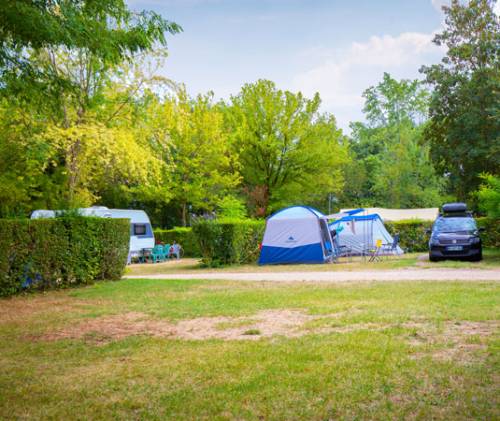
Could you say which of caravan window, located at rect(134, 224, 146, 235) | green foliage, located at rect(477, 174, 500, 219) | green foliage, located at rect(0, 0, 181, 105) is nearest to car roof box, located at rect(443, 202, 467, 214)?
green foliage, located at rect(477, 174, 500, 219)

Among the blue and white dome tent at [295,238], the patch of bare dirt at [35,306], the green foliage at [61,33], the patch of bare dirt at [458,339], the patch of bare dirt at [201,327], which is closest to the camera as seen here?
the patch of bare dirt at [458,339]

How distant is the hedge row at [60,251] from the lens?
10172 millimetres

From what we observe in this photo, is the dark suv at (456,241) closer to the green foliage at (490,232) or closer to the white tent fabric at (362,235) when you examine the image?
the white tent fabric at (362,235)

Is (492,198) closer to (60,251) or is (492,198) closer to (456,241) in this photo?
(456,241)

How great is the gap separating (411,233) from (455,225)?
20.0 ft

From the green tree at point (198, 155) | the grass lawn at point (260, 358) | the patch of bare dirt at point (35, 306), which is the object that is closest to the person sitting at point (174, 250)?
the green tree at point (198, 155)

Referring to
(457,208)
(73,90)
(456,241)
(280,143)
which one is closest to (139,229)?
(280,143)

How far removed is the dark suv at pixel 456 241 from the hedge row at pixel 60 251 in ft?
32.3

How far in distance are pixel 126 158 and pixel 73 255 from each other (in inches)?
328

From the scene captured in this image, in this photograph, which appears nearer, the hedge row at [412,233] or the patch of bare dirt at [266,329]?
the patch of bare dirt at [266,329]

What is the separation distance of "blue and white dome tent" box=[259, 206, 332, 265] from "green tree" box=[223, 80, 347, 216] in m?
10.8

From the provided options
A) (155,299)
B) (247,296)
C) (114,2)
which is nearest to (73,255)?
(155,299)

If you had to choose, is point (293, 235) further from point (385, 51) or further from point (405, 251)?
point (385, 51)

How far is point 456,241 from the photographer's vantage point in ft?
52.5
